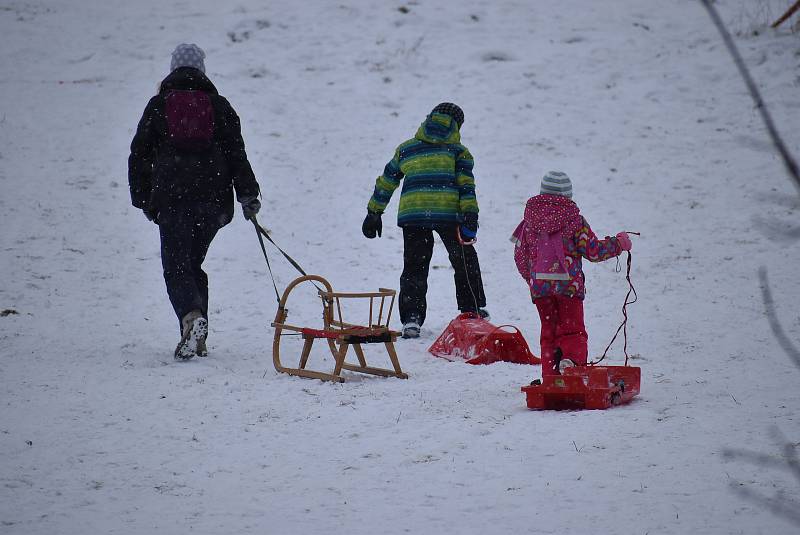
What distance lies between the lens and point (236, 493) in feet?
11.1

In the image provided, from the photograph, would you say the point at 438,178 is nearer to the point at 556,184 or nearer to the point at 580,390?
the point at 556,184

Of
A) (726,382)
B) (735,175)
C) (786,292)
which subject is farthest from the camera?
(735,175)

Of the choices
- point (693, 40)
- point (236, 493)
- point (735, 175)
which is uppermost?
point (693, 40)

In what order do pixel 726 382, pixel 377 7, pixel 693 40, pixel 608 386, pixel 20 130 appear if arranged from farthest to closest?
1. pixel 377 7
2. pixel 693 40
3. pixel 20 130
4. pixel 726 382
5. pixel 608 386

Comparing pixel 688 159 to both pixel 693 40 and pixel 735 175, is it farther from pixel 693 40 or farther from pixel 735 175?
pixel 693 40

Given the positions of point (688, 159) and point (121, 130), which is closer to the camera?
point (688, 159)

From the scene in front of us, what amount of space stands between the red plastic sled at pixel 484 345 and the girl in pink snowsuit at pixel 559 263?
0.78 meters

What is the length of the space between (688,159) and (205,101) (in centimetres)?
740

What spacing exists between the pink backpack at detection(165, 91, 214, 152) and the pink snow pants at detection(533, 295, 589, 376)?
2.64 metres

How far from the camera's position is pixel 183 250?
5734 millimetres

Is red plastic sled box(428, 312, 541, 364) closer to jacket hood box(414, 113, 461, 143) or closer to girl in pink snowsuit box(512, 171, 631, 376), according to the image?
girl in pink snowsuit box(512, 171, 631, 376)

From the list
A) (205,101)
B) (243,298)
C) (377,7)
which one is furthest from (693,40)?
(205,101)

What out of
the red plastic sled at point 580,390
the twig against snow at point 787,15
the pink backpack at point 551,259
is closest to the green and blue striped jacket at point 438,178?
the pink backpack at point 551,259

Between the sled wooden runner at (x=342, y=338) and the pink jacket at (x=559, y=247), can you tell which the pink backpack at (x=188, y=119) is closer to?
the sled wooden runner at (x=342, y=338)
